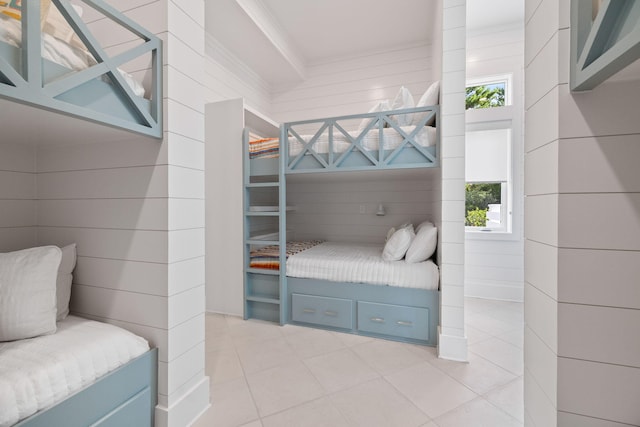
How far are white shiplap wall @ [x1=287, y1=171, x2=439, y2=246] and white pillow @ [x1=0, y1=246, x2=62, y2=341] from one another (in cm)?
229

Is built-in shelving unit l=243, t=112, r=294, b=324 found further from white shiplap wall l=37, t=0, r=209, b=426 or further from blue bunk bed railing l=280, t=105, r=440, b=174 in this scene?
white shiplap wall l=37, t=0, r=209, b=426

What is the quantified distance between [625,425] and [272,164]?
2463mm

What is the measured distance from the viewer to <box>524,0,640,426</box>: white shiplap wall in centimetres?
61

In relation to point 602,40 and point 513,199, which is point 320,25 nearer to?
point 513,199

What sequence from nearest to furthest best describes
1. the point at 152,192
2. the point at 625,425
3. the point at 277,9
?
the point at 625,425 → the point at 152,192 → the point at 277,9

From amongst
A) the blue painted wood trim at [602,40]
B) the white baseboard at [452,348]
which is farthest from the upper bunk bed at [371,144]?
the blue painted wood trim at [602,40]

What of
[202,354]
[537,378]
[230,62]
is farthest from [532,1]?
[230,62]

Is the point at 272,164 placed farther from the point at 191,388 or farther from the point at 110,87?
the point at 191,388

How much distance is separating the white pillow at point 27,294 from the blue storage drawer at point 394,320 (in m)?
1.91

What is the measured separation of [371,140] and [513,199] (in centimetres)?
211

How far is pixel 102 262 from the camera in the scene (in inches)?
52.7

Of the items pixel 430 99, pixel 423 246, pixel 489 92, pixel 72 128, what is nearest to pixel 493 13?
pixel 489 92

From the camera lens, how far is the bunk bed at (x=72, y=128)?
2.52ft

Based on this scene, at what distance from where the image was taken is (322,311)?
2.40 m
